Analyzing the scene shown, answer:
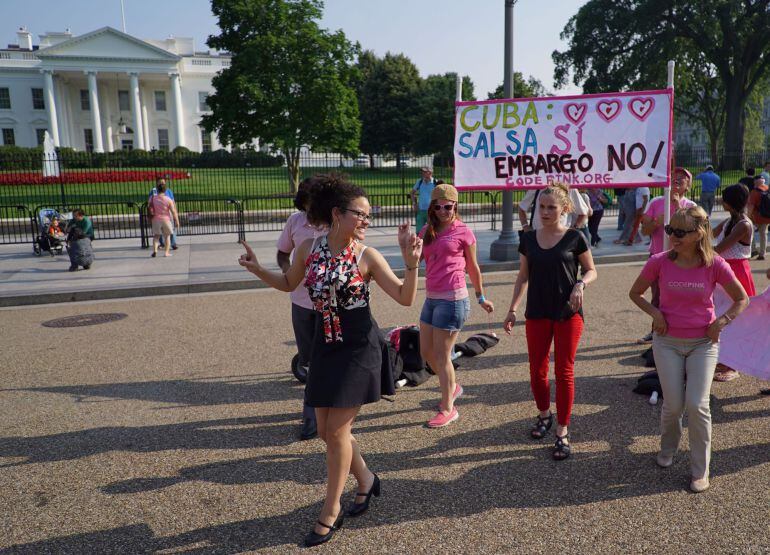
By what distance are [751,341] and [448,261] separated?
2.49 m

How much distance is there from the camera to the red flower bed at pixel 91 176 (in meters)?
24.1

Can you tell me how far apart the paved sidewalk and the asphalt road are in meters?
3.58

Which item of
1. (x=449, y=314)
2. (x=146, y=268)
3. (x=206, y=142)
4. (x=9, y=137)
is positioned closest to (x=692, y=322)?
(x=449, y=314)

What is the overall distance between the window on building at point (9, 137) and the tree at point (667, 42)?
5888cm

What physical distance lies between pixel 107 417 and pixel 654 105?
7497 millimetres

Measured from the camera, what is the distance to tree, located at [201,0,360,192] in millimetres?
27453

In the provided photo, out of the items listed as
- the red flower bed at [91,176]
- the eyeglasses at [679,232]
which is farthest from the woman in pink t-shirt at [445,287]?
the red flower bed at [91,176]

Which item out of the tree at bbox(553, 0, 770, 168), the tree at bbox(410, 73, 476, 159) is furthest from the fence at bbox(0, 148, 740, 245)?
the tree at bbox(410, 73, 476, 159)

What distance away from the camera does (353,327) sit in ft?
10.6

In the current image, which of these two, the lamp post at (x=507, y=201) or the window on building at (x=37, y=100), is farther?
the window on building at (x=37, y=100)

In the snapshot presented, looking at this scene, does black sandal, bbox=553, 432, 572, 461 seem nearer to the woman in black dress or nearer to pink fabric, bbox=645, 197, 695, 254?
the woman in black dress

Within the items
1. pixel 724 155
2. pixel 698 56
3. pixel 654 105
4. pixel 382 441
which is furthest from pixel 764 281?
pixel 698 56

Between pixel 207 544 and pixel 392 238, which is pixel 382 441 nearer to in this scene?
pixel 207 544

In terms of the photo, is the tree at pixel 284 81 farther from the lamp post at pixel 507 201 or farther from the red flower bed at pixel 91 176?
the lamp post at pixel 507 201
